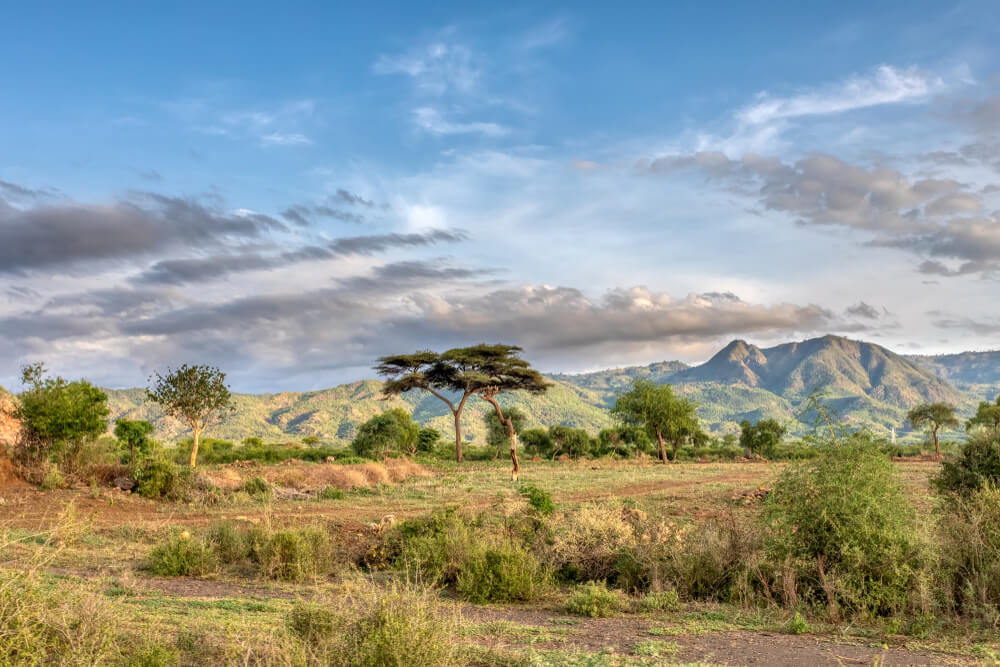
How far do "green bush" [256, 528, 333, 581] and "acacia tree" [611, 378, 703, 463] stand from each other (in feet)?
123

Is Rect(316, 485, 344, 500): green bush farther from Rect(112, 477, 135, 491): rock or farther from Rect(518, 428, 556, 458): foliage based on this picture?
Rect(518, 428, 556, 458): foliage

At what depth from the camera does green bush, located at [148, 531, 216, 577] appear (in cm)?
1205

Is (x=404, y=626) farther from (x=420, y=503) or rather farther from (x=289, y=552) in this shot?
(x=420, y=503)

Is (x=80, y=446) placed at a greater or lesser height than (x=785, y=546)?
greater

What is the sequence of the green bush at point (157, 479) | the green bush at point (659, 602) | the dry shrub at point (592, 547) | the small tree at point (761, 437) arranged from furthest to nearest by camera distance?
the small tree at point (761, 437) → the green bush at point (157, 479) → the dry shrub at point (592, 547) → the green bush at point (659, 602)

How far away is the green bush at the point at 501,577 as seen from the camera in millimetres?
10805

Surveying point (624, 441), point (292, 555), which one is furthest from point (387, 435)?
point (292, 555)

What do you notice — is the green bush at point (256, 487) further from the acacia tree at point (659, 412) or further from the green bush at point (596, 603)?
the acacia tree at point (659, 412)

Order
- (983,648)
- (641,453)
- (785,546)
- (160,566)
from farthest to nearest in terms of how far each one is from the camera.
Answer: (641,453)
(160,566)
(785,546)
(983,648)

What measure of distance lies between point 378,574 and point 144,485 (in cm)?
1102

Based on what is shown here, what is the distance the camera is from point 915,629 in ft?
28.3

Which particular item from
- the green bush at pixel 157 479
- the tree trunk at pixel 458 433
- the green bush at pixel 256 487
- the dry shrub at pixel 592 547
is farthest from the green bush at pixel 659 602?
the tree trunk at pixel 458 433

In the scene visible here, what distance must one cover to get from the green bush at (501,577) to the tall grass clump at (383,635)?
14.5 feet

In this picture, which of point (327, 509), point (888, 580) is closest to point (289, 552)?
point (327, 509)
